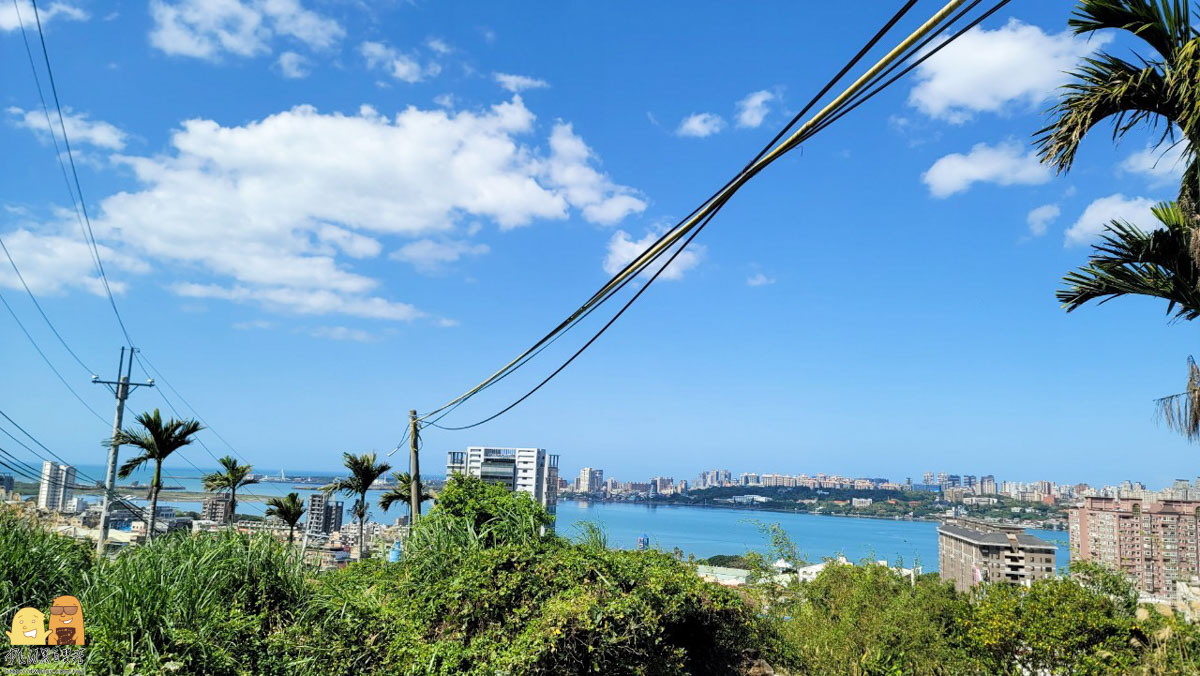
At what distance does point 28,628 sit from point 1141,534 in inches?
2055

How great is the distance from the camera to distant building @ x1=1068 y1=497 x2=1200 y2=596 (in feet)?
130

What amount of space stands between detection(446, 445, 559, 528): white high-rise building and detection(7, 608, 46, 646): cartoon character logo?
441 centimetres

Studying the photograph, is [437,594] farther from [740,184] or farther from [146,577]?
[740,184]

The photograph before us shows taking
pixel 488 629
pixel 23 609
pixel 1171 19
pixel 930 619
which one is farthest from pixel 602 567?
pixel 930 619

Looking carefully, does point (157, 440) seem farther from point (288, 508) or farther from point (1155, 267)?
point (1155, 267)

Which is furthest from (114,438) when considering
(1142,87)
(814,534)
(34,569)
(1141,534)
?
(814,534)

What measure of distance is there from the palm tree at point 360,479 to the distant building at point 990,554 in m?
27.4

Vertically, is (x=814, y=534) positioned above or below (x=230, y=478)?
below

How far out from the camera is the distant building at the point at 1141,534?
130 feet

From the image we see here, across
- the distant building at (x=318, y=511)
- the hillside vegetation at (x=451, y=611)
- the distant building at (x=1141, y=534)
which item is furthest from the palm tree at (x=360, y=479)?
the distant building at (x=1141, y=534)

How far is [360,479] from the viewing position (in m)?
17.9

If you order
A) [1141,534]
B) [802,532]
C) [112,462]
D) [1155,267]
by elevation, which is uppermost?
[1155,267]

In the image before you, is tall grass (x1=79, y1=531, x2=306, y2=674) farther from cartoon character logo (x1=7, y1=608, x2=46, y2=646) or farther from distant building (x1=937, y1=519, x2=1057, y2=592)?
distant building (x1=937, y1=519, x2=1057, y2=592)

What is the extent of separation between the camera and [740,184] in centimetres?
353
